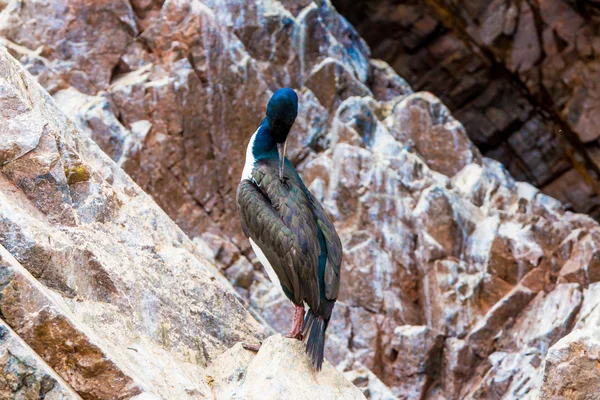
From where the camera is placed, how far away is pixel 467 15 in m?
17.6

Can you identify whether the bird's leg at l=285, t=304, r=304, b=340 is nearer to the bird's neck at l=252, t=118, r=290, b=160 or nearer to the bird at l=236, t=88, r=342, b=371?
the bird at l=236, t=88, r=342, b=371

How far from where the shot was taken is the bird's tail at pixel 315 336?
5473mm

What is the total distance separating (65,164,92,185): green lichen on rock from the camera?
17.9 feet

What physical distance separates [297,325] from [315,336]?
0.89 feet

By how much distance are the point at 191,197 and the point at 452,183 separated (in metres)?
4.93

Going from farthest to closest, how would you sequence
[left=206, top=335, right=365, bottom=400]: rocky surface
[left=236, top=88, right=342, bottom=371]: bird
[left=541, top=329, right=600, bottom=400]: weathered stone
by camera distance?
[left=541, top=329, right=600, bottom=400]: weathered stone, [left=236, top=88, right=342, bottom=371]: bird, [left=206, top=335, right=365, bottom=400]: rocky surface

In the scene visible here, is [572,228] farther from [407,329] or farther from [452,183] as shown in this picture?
[407,329]

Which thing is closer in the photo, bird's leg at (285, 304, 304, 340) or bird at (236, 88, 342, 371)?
bird's leg at (285, 304, 304, 340)

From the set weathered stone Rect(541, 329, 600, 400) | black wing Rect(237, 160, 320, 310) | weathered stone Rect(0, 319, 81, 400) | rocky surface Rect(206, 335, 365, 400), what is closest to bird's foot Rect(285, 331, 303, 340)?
rocky surface Rect(206, 335, 365, 400)

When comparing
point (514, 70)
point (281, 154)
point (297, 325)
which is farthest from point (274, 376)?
point (514, 70)

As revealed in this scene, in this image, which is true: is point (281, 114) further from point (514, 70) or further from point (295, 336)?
point (514, 70)

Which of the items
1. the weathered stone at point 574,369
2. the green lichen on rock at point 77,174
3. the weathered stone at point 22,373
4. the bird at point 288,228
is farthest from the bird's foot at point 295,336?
the weathered stone at point 574,369

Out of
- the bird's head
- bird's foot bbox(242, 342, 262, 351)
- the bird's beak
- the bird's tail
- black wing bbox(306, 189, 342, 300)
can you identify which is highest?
the bird's head

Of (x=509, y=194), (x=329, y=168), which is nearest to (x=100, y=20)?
(x=329, y=168)
